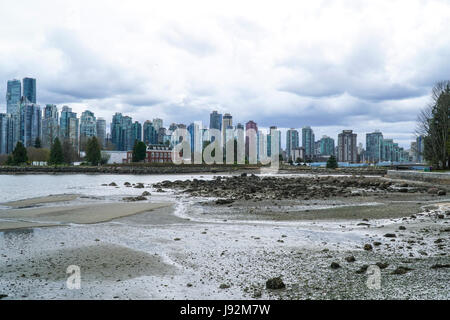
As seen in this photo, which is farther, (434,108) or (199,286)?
(434,108)

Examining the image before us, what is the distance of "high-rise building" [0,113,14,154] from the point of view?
7215 inches

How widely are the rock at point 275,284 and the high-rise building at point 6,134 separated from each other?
685 ft

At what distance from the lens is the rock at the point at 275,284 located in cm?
726

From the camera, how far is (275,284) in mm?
7297

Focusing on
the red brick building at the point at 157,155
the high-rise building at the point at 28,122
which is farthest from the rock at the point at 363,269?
the high-rise building at the point at 28,122

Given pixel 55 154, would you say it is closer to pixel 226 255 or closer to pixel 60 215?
pixel 60 215

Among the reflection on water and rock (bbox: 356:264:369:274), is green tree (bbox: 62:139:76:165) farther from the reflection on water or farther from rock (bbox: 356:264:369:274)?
rock (bbox: 356:264:369:274)

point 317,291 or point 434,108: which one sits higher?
point 434,108

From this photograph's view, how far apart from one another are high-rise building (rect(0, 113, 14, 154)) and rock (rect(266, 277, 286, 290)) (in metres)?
209

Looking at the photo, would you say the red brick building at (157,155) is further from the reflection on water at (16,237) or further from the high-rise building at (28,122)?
the reflection on water at (16,237)
